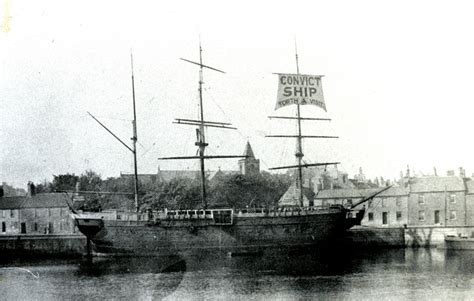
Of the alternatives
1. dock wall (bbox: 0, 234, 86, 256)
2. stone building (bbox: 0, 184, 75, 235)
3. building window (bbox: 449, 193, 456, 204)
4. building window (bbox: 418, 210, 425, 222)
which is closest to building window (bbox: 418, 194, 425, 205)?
building window (bbox: 418, 210, 425, 222)

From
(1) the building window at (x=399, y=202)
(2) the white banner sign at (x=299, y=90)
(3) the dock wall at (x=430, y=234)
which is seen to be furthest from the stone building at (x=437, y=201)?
(2) the white banner sign at (x=299, y=90)

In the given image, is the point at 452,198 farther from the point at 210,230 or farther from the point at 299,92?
the point at 210,230

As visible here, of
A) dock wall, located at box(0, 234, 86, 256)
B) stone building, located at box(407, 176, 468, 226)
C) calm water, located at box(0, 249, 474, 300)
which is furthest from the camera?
stone building, located at box(407, 176, 468, 226)

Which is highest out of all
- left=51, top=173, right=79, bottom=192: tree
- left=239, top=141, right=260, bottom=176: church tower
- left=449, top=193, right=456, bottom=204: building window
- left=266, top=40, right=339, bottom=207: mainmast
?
left=266, top=40, right=339, bottom=207: mainmast

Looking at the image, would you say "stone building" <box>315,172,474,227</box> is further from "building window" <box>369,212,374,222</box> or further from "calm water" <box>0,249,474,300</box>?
"calm water" <box>0,249,474,300</box>

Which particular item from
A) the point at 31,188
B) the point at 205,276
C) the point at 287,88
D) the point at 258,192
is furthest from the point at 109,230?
the point at 258,192

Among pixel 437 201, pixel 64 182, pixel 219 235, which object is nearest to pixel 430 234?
pixel 437 201

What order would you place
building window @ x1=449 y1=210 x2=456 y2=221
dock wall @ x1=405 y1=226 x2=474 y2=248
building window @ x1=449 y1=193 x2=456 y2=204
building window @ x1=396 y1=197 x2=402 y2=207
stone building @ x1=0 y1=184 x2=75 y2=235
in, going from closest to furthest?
dock wall @ x1=405 y1=226 x2=474 y2=248 → building window @ x1=449 y1=210 x2=456 y2=221 → building window @ x1=449 y1=193 x2=456 y2=204 → building window @ x1=396 y1=197 x2=402 y2=207 → stone building @ x1=0 y1=184 x2=75 y2=235
